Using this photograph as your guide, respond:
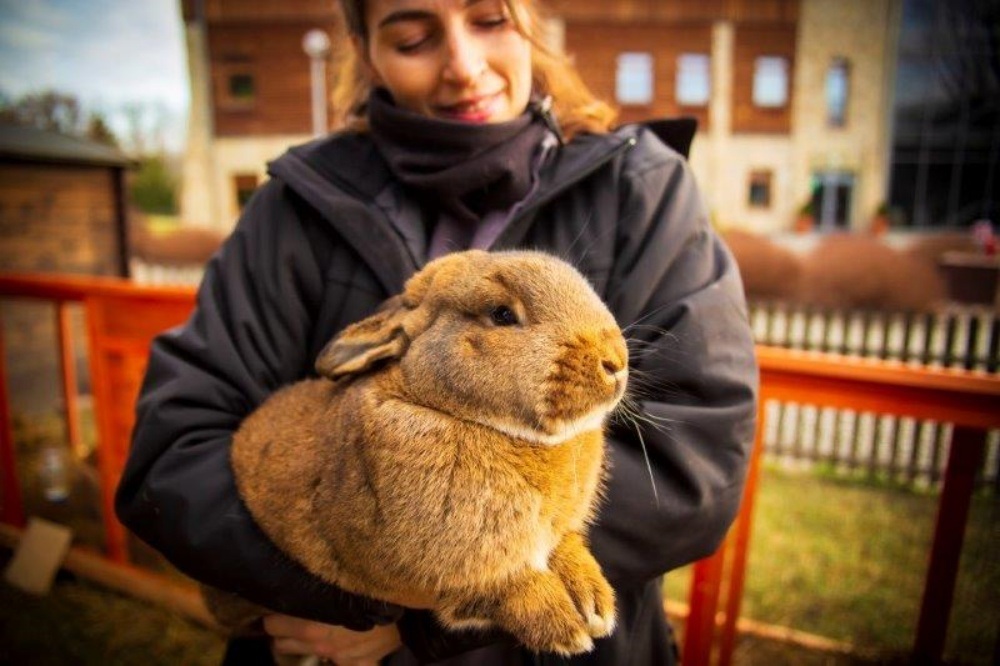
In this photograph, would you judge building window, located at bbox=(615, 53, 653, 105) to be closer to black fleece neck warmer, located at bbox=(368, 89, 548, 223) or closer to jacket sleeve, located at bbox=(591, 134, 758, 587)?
black fleece neck warmer, located at bbox=(368, 89, 548, 223)

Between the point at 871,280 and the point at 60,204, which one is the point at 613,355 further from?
the point at 871,280

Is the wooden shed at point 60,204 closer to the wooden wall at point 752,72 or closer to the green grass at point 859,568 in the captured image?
the green grass at point 859,568

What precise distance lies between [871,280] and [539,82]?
35.2 feet

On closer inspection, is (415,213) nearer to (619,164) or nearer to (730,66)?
(619,164)

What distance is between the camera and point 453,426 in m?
1.29

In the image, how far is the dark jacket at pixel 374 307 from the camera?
1.43 meters

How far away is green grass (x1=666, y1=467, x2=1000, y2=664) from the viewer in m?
2.25

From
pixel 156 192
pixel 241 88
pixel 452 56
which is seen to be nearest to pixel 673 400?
pixel 452 56

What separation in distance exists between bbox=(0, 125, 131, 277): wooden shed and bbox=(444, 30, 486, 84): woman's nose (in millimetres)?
5488

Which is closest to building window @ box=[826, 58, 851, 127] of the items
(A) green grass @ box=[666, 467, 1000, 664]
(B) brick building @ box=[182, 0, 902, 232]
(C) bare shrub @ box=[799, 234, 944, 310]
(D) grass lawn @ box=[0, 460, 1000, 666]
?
(B) brick building @ box=[182, 0, 902, 232]

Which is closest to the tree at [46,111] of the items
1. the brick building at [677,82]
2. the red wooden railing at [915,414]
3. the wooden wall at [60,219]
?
the wooden wall at [60,219]

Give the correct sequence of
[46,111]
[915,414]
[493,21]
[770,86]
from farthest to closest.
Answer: [770,86], [46,111], [915,414], [493,21]

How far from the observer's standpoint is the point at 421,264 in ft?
5.54

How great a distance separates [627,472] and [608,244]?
0.64m
